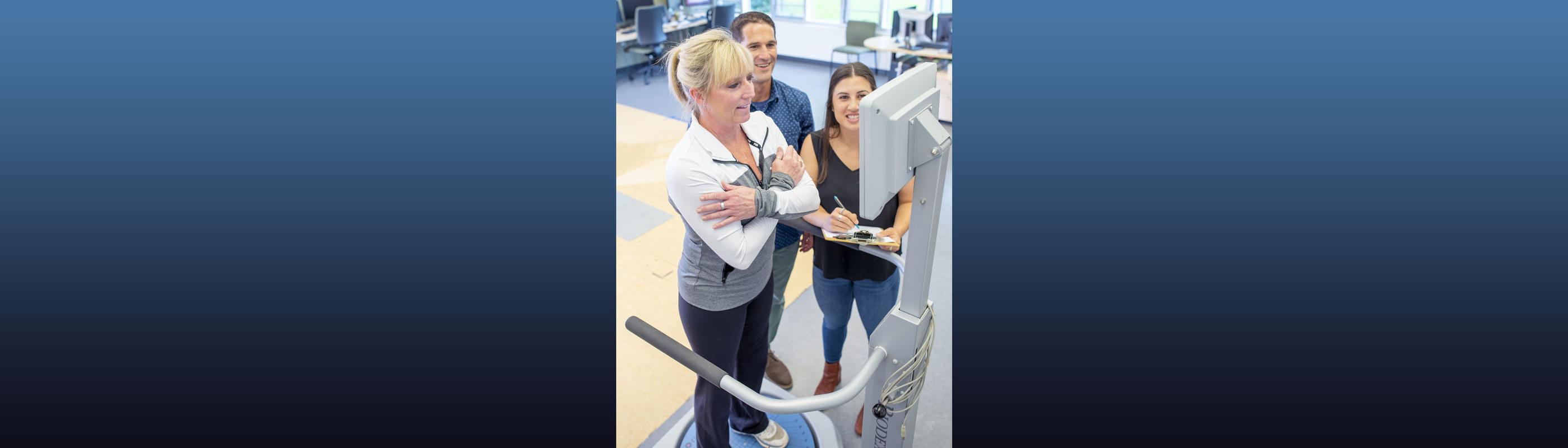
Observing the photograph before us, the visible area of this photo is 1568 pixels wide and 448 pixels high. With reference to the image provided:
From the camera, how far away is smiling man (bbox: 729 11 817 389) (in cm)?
218

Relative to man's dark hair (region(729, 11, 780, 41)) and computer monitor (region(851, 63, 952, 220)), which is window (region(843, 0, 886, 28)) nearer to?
man's dark hair (region(729, 11, 780, 41))

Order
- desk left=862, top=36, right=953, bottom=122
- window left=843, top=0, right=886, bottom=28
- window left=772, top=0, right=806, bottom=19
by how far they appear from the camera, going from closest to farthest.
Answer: desk left=862, top=36, right=953, bottom=122, window left=843, top=0, right=886, bottom=28, window left=772, top=0, right=806, bottom=19

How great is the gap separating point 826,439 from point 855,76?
1.04 meters

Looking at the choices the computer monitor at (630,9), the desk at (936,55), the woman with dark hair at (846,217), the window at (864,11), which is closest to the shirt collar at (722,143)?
the woman with dark hair at (846,217)

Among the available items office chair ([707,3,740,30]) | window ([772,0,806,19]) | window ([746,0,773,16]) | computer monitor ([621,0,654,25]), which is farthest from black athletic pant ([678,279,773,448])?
window ([746,0,773,16])

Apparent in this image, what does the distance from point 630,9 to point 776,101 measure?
631cm

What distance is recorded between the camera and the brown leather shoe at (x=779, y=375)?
2.79 metres

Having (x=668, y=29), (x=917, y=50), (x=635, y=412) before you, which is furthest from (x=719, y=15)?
(x=635, y=412)

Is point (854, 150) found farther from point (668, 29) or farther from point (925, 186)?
point (668, 29)

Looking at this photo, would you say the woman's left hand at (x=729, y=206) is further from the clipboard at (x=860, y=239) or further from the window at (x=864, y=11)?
the window at (x=864, y=11)

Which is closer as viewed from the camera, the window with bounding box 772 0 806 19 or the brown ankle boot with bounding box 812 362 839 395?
the brown ankle boot with bounding box 812 362 839 395

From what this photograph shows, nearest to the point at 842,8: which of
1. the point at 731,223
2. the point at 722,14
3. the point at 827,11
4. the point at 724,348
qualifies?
the point at 827,11

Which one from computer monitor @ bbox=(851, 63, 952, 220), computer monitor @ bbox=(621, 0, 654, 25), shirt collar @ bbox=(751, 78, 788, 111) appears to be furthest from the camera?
computer monitor @ bbox=(621, 0, 654, 25)

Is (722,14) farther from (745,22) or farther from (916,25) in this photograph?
(745,22)
